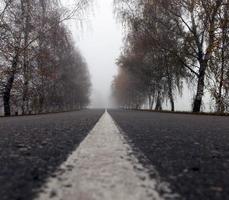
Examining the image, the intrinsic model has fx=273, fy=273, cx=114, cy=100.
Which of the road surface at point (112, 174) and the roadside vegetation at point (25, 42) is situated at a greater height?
the roadside vegetation at point (25, 42)

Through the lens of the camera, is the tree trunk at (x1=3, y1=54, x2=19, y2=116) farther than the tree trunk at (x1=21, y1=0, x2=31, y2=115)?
No

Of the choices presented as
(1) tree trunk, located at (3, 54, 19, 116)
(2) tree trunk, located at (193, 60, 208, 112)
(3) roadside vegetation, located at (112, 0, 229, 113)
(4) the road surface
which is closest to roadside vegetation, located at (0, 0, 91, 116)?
(1) tree trunk, located at (3, 54, 19, 116)

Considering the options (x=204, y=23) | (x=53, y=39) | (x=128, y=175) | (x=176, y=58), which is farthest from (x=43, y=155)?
(x=53, y=39)

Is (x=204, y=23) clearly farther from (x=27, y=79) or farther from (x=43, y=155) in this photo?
(x=43, y=155)

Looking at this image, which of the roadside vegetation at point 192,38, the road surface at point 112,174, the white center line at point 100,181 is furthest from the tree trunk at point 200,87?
the white center line at point 100,181

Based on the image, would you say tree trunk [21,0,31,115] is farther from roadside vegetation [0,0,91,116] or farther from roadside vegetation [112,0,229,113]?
roadside vegetation [112,0,229,113]

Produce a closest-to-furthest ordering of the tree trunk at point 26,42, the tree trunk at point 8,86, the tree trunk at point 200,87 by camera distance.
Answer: the tree trunk at point 200,87, the tree trunk at point 8,86, the tree trunk at point 26,42

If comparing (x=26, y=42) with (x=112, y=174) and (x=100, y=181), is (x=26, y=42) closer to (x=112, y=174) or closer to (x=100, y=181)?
(x=112, y=174)

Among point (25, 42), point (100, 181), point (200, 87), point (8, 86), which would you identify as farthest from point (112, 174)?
point (25, 42)

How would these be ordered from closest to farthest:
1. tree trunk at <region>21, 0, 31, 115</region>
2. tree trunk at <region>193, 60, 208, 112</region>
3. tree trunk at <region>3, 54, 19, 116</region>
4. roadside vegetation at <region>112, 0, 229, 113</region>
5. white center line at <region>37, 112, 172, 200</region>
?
white center line at <region>37, 112, 172, 200</region> < roadside vegetation at <region>112, 0, 229, 113</region> < tree trunk at <region>193, 60, 208, 112</region> < tree trunk at <region>3, 54, 19, 116</region> < tree trunk at <region>21, 0, 31, 115</region>

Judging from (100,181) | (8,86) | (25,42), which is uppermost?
(25,42)

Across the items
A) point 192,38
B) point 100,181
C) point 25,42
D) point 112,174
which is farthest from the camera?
point 25,42

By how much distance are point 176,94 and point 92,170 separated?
867 inches

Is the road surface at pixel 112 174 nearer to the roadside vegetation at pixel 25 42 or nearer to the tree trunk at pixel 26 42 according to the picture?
the roadside vegetation at pixel 25 42
